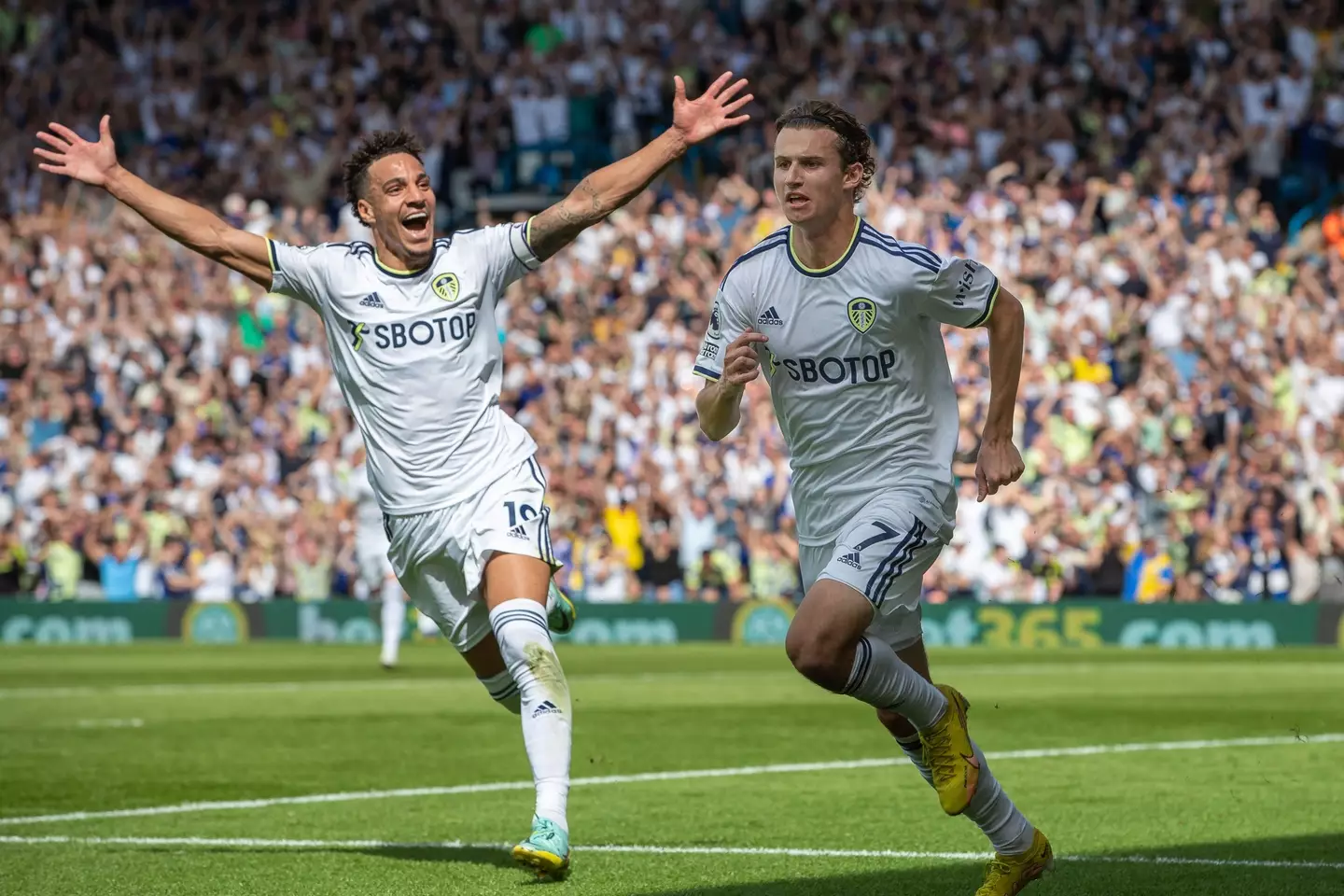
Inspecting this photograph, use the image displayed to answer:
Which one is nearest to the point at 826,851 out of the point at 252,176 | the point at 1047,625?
the point at 1047,625

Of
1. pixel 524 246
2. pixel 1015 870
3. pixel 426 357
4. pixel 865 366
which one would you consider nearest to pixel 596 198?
pixel 524 246

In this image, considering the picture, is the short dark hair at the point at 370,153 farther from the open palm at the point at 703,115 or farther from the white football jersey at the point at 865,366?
the white football jersey at the point at 865,366

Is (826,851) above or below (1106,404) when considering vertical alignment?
below

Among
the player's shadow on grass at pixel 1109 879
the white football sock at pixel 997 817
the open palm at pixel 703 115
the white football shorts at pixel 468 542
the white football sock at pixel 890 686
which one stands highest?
the open palm at pixel 703 115

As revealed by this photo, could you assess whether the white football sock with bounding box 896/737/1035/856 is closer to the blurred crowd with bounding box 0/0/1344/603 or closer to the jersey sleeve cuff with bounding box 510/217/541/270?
the jersey sleeve cuff with bounding box 510/217/541/270

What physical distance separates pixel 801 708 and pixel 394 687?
4.16 m

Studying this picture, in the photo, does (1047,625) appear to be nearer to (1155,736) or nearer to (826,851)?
(1155,736)

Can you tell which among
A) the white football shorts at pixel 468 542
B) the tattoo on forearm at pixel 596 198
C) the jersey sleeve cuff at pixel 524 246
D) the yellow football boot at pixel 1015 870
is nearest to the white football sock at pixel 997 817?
the yellow football boot at pixel 1015 870

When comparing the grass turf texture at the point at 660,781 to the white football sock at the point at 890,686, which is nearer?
the white football sock at the point at 890,686

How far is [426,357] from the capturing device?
830 cm

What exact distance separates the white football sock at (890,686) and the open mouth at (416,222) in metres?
2.82

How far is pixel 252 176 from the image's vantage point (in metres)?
31.3

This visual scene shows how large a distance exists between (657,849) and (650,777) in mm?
2841

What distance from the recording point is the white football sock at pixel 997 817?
6672mm
